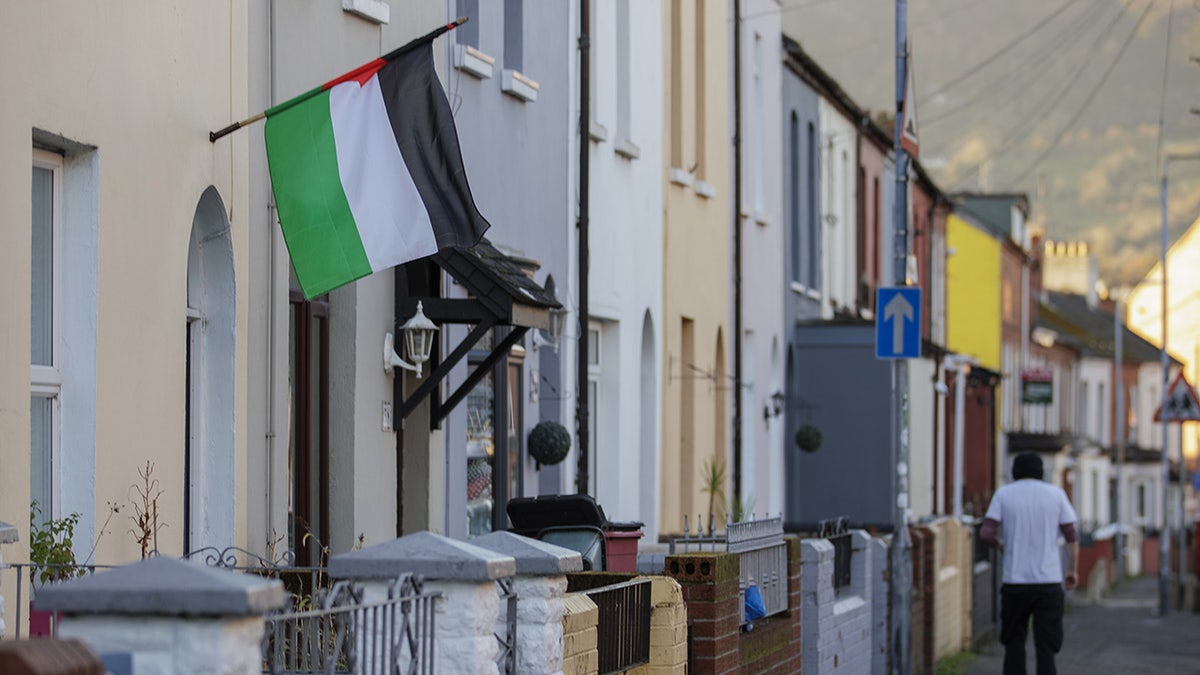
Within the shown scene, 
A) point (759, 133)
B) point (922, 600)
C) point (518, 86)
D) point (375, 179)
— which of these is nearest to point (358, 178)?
point (375, 179)

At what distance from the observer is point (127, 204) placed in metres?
9.91

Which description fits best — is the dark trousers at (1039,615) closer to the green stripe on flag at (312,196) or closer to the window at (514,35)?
the window at (514,35)

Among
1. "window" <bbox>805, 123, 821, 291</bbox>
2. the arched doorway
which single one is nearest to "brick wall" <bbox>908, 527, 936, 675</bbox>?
"window" <bbox>805, 123, 821, 291</bbox>

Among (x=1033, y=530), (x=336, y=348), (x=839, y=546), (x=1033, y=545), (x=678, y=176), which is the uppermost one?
(x=678, y=176)

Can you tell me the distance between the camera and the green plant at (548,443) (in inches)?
666

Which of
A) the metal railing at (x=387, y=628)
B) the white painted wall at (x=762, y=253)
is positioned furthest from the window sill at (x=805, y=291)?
the metal railing at (x=387, y=628)

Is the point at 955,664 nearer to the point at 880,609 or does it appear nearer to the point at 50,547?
the point at 880,609

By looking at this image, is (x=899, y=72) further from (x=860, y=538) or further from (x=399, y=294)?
(x=399, y=294)

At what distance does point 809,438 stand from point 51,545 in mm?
19400

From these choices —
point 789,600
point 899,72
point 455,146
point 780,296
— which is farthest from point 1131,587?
point 455,146

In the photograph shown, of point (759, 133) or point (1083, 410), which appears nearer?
point (759, 133)

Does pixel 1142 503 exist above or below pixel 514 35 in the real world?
below

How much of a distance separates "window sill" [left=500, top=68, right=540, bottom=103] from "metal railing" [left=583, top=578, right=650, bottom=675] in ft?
21.6

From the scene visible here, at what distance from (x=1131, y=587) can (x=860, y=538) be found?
154ft
